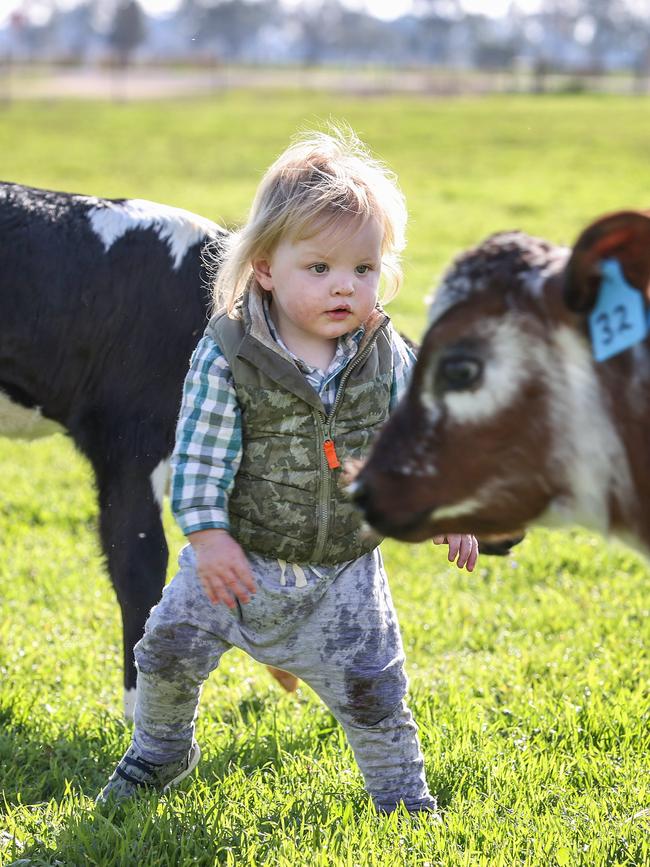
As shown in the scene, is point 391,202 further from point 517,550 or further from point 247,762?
point 517,550

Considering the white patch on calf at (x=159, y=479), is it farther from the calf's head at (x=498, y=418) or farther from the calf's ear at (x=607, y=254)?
the calf's ear at (x=607, y=254)

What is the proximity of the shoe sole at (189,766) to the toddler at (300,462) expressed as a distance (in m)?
0.20

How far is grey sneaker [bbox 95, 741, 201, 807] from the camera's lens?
11.6 ft

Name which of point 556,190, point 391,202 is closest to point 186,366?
point 391,202

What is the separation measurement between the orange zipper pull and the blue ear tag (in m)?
1.11

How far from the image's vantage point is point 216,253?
435cm

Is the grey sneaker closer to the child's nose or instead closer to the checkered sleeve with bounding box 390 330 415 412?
the checkered sleeve with bounding box 390 330 415 412

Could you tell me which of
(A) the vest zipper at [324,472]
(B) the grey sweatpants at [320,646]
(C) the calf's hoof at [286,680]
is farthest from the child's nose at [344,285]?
Result: (C) the calf's hoof at [286,680]

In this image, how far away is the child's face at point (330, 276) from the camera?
3.22 metres

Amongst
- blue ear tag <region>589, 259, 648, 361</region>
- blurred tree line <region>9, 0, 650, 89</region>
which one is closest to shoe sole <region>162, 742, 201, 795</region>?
blue ear tag <region>589, 259, 648, 361</region>

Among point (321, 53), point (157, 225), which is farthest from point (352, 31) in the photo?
point (157, 225)

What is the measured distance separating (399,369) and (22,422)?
5.69ft

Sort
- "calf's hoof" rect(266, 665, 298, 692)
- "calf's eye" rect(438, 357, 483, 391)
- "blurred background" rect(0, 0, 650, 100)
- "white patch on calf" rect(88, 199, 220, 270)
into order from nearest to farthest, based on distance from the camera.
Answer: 1. "calf's eye" rect(438, 357, 483, 391)
2. "calf's hoof" rect(266, 665, 298, 692)
3. "white patch on calf" rect(88, 199, 220, 270)
4. "blurred background" rect(0, 0, 650, 100)

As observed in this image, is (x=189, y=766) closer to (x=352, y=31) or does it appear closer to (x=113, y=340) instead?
(x=113, y=340)
